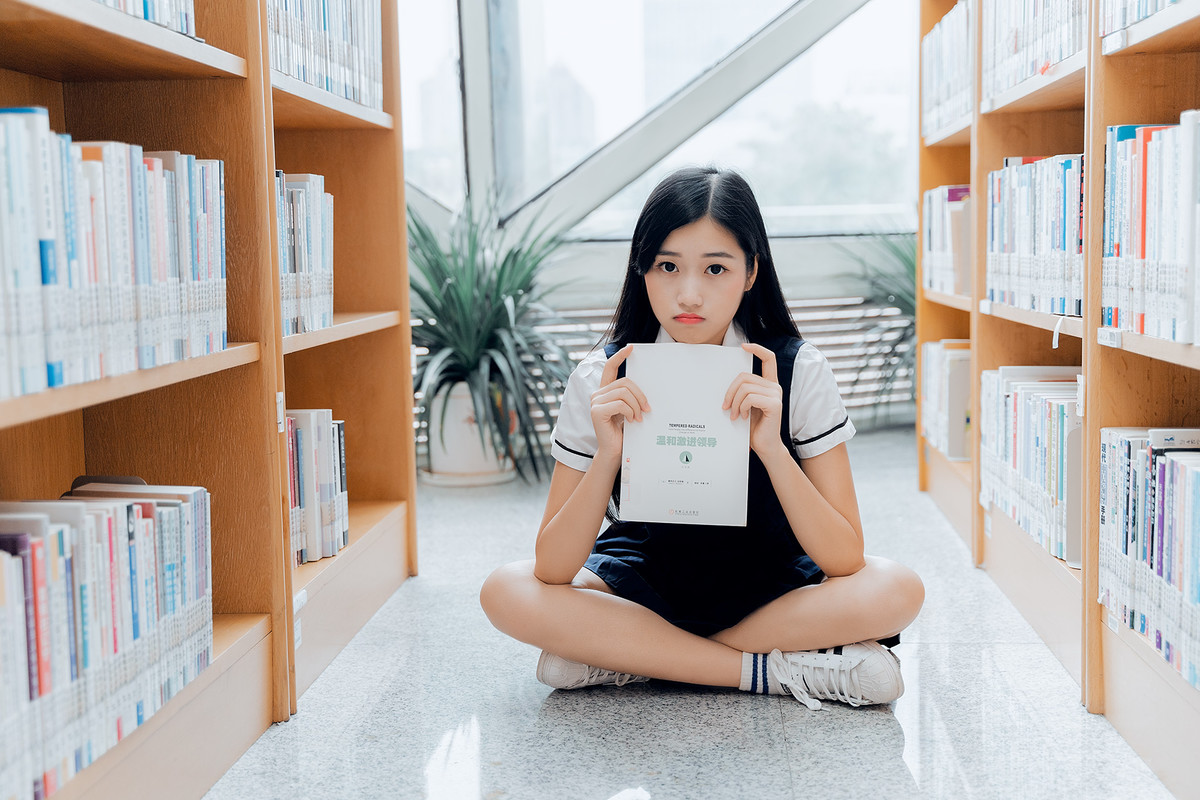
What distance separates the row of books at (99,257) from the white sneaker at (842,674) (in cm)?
98

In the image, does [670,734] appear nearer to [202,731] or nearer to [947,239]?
[202,731]

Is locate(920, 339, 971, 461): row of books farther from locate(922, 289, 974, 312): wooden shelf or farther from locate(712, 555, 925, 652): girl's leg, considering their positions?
locate(712, 555, 925, 652): girl's leg

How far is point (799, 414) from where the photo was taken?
173 cm

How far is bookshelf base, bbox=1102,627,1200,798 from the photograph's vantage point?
52.2 inches

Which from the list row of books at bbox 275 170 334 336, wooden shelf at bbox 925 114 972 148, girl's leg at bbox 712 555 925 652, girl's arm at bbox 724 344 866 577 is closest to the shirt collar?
girl's arm at bbox 724 344 866 577

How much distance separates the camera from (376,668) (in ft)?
6.28

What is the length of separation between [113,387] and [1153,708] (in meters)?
1.36

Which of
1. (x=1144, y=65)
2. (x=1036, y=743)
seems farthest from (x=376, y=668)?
(x=1144, y=65)

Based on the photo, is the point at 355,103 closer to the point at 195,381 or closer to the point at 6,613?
the point at 195,381

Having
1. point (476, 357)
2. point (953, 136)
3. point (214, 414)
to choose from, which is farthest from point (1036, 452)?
point (476, 357)

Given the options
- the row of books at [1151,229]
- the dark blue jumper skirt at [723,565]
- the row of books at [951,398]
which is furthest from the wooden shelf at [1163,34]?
the row of books at [951,398]

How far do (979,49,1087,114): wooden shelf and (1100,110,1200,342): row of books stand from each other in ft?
0.96

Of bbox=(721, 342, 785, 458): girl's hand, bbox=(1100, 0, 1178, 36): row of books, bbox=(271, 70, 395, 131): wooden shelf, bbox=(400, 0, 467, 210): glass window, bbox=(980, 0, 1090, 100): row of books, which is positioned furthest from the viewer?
bbox=(400, 0, 467, 210): glass window

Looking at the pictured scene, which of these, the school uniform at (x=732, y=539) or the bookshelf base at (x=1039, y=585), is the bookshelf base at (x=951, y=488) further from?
the school uniform at (x=732, y=539)
